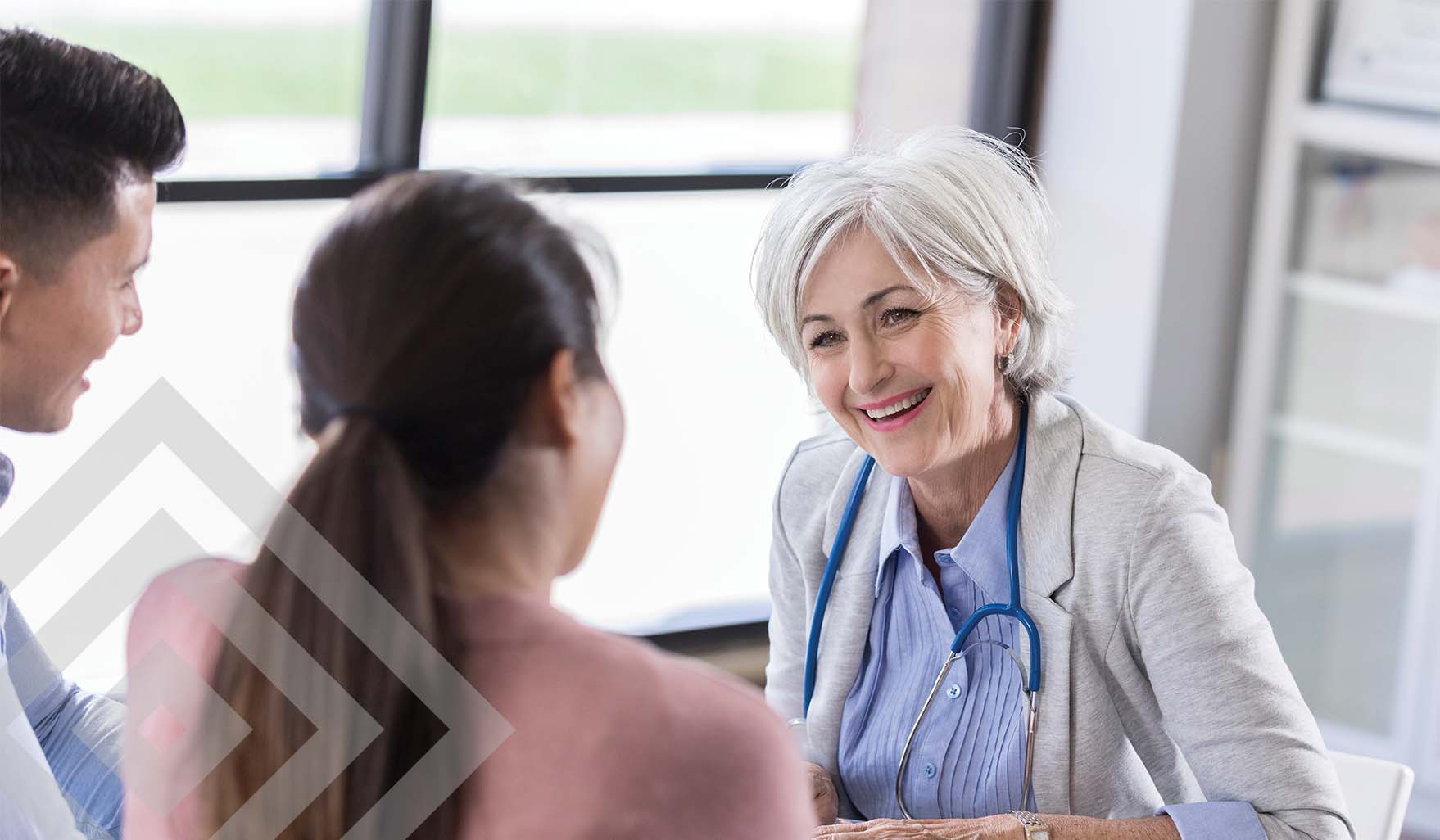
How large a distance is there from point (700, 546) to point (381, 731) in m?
2.60

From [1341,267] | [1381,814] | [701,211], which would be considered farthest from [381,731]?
[1341,267]

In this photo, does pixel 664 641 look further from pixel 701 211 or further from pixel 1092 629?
pixel 1092 629

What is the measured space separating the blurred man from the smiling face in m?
0.69

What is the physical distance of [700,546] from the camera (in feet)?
11.3

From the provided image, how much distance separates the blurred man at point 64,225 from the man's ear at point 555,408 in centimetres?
62

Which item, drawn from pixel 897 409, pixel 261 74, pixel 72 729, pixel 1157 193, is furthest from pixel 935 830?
pixel 1157 193

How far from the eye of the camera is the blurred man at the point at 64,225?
1.29 metres

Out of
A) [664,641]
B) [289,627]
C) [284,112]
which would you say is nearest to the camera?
[289,627]

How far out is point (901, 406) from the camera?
1.64m

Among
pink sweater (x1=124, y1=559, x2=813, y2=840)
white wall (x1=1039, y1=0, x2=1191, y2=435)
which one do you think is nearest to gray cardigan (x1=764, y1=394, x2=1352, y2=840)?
pink sweater (x1=124, y1=559, x2=813, y2=840)

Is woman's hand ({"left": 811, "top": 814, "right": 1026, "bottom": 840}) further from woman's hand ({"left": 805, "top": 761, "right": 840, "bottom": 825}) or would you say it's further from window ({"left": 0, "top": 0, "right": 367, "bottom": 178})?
window ({"left": 0, "top": 0, "right": 367, "bottom": 178})

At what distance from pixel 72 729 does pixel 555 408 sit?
0.85 m

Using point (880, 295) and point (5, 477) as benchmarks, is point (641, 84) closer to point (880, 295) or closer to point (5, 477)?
point (880, 295)

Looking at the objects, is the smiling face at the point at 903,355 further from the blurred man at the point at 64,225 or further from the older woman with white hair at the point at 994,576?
the blurred man at the point at 64,225
